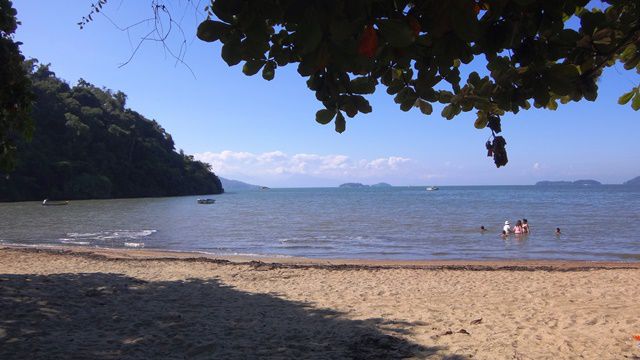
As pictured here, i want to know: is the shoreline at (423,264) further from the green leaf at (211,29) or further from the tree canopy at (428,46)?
the green leaf at (211,29)

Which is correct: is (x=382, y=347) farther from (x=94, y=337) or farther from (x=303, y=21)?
(x=303, y=21)

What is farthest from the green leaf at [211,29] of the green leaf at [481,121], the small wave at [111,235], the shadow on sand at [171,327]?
the small wave at [111,235]

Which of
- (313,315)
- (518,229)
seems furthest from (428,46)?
(518,229)

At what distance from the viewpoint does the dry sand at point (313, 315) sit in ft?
16.8

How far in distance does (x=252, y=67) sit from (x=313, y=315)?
5.49m

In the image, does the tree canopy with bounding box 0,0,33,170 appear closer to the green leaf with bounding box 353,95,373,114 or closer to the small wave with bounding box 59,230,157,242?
the green leaf with bounding box 353,95,373,114

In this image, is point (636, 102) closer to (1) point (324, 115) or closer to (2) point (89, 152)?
(1) point (324, 115)

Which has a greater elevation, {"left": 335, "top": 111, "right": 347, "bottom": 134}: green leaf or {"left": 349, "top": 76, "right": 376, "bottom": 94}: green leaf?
{"left": 349, "top": 76, "right": 376, "bottom": 94}: green leaf

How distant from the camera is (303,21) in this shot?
151 cm

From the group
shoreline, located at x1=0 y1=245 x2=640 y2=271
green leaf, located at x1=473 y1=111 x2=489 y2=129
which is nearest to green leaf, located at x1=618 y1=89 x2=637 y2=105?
green leaf, located at x1=473 y1=111 x2=489 y2=129

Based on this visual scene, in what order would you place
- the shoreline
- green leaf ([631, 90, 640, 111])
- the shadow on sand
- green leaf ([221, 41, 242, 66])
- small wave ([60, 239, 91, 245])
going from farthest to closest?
small wave ([60, 239, 91, 245])
the shoreline
the shadow on sand
green leaf ([631, 90, 640, 111])
green leaf ([221, 41, 242, 66])

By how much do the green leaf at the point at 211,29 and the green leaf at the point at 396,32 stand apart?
0.59 meters

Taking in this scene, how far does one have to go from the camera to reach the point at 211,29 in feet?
5.76

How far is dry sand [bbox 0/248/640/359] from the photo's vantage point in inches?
201
